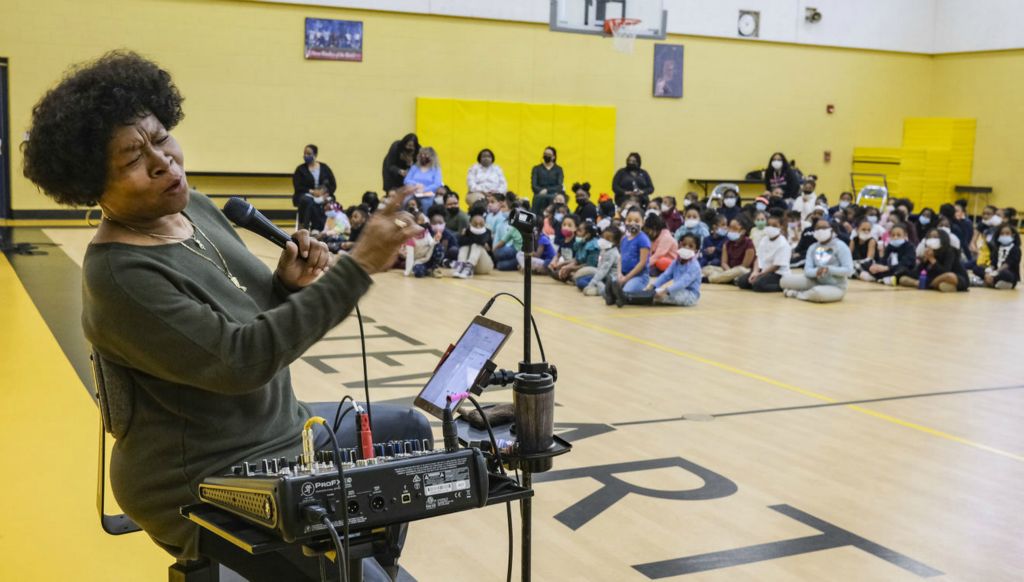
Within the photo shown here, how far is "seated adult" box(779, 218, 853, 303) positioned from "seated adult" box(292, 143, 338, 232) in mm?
7467

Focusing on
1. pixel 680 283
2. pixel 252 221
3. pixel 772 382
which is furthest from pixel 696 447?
pixel 680 283

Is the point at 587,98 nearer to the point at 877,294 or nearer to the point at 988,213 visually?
the point at 988,213

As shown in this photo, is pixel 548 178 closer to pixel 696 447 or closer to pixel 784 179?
pixel 784 179

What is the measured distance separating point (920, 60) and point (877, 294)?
14535 mm

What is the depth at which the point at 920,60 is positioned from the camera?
2453 cm

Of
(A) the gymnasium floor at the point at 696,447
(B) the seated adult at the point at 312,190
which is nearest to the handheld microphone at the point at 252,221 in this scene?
(A) the gymnasium floor at the point at 696,447

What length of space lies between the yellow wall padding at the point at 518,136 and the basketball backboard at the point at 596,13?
2754mm

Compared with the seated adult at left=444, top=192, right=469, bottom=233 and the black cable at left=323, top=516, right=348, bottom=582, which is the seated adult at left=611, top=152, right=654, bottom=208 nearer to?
the seated adult at left=444, top=192, right=469, bottom=233

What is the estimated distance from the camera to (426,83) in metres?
19.8

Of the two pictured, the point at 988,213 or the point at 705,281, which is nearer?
the point at 705,281

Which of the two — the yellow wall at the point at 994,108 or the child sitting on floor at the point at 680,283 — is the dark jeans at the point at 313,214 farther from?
the yellow wall at the point at 994,108

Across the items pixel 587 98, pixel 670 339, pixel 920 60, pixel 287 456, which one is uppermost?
pixel 920 60

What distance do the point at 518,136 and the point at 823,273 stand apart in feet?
33.1

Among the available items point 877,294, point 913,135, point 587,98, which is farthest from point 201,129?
point 913,135
